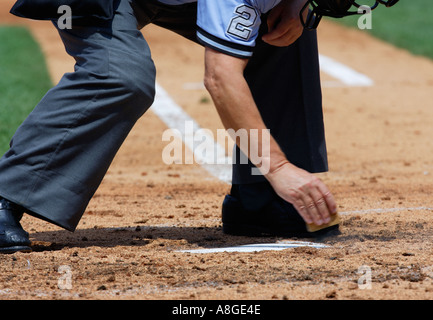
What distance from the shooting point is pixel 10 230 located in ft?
9.55

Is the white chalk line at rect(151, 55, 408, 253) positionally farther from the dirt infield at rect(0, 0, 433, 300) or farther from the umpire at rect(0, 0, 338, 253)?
the umpire at rect(0, 0, 338, 253)

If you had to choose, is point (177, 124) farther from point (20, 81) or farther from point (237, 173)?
point (237, 173)

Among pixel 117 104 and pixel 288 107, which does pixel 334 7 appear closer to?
pixel 288 107

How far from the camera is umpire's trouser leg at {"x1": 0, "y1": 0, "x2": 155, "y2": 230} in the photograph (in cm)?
283

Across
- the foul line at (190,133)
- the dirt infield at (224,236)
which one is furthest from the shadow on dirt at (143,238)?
the foul line at (190,133)

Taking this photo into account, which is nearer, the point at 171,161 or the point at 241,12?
the point at 241,12

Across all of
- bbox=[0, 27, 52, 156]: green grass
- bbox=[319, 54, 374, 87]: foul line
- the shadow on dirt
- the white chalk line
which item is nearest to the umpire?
the shadow on dirt

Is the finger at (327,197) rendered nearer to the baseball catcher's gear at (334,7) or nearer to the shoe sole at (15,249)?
the baseball catcher's gear at (334,7)

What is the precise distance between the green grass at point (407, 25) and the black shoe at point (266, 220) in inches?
250

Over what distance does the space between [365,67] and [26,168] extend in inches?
274

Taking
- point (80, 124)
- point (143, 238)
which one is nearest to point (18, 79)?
point (143, 238)

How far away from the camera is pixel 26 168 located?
2834mm

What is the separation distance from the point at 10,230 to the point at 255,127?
40.3 inches

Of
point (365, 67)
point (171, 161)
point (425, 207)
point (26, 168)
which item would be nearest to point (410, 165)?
point (425, 207)
